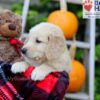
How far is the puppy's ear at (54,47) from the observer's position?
154 centimetres

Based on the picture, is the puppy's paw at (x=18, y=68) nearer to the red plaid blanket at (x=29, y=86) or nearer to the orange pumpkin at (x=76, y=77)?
the red plaid blanket at (x=29, y=86)

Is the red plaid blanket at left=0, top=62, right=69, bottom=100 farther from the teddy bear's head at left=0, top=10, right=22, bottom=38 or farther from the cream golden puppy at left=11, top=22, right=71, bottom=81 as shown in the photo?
the teddy bear's head at left=0, top=10, right=22, bottom=38

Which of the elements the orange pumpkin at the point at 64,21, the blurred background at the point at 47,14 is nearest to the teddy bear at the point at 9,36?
the orange pumpkin at the point at 64,21

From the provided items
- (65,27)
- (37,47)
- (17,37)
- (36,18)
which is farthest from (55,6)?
(37,47)

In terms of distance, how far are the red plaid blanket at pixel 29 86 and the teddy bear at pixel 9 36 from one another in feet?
0.43

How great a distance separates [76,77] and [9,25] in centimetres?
79

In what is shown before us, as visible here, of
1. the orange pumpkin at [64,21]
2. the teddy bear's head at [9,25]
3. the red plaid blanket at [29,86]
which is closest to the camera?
the red plaid blanket at [29,86]

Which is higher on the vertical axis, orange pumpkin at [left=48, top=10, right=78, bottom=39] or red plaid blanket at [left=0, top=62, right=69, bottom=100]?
orange pumpkin at [left=48, top=10, right=78, bottom=39]

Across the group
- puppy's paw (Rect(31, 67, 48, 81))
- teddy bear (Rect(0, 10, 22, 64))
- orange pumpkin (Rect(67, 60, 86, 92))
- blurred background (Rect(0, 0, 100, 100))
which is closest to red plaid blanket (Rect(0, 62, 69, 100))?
puppy's paw (Rect(31, 67, 48, 81))

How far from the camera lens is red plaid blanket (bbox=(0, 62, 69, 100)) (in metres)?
1.47

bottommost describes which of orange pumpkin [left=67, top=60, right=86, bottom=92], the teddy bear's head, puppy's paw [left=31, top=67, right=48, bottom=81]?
orange pumpkin [left=67, top=60, right=86, bottom=92]

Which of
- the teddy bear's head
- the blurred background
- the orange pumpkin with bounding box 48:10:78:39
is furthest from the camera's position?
the blurred background

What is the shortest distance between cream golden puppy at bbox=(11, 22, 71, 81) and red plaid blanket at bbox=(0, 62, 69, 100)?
0.10 feet

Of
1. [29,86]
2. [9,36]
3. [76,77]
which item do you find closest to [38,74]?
[29,86]
